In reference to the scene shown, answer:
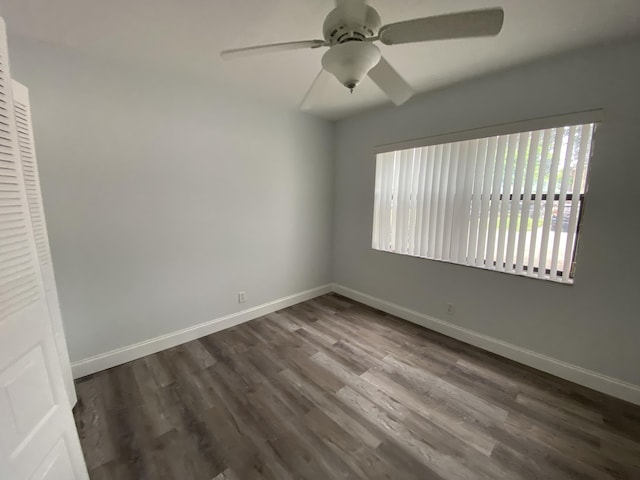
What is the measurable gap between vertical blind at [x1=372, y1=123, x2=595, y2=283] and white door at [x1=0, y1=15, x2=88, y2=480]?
9.41 ft

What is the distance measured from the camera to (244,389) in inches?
74.0

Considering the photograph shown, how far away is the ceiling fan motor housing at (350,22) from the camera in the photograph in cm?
112

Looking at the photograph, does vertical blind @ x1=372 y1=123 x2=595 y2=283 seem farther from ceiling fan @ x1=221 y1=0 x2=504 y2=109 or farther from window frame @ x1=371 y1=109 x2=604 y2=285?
ceiling fan @ x1=221 y1=0 x2=504 y2=109

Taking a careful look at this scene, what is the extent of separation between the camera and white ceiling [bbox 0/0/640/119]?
4.56ft

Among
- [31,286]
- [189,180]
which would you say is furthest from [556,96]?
[31,286]

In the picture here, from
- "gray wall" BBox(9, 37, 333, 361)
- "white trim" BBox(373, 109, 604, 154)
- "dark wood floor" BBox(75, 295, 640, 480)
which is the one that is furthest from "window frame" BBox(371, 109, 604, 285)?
"gray wall" BBox(9, 37, 333, 361)

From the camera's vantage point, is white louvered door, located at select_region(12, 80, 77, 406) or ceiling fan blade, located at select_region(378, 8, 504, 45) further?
white louvered door, located at select_region(12, 80, 77, 406)

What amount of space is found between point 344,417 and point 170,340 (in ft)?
5.68

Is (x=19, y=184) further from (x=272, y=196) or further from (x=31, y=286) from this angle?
(x=272, y=196)

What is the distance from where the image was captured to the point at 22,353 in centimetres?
91

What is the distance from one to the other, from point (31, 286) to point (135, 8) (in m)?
1.52

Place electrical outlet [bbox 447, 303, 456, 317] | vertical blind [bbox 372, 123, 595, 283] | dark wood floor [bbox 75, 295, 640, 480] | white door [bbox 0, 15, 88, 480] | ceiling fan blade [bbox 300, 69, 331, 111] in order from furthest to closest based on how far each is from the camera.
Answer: electrical outlet [bbox 447, 303, 456, 317], vertical blind [bbox 372, 123, 595, 283], ceiling fan blade [bbox 300, 69, 331, 111], dark wood floor [bbox 75, 295, 640, 480], white door [bbox 0, 15, 88, 480]

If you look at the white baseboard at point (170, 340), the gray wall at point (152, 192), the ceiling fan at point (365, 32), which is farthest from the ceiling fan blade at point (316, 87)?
the white baseboard at point (170, 340)

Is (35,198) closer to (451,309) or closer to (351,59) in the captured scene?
(351,59)
